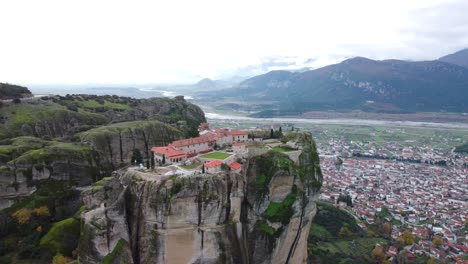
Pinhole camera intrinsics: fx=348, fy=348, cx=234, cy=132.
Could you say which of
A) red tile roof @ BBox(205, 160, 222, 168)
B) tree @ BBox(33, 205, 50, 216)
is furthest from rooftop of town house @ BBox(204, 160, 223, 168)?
tree @ BBox(33, 205, 50, 216)

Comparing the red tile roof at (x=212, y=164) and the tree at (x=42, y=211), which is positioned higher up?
the red tile roof at (x=212, y=164)

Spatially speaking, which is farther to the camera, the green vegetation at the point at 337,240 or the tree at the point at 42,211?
the green vegetation at the point at 337,240

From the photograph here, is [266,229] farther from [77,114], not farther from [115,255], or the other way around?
[77,114]

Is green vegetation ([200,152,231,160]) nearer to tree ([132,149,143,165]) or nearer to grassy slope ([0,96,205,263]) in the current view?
tree ([132,149,143,165])

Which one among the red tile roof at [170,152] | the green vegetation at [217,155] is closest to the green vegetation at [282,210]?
the green vegetation at [217,155]

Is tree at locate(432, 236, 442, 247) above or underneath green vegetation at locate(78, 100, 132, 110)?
underneath

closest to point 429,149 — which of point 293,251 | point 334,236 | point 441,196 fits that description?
point 441,196

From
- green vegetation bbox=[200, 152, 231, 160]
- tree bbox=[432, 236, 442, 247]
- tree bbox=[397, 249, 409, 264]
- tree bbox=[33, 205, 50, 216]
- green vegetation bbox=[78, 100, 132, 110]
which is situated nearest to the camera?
tree bbox=[33, 205, 50, 216]

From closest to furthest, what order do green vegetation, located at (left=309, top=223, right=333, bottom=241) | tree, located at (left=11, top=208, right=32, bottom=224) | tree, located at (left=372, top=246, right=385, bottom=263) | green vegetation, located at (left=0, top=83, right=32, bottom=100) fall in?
tree, located at (left=11, top=208, right=32, bottom=224) < tree, located at (left=372, top=246, right=385, bottom=263) < green vegetation, located at (left=0, top=83, right=32, bottom=100) < green vegetation, located at (left=309, top=223, right=333, bottom=241)

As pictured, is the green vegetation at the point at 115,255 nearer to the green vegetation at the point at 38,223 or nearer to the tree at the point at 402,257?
the green vegetation at the point at 38,223
